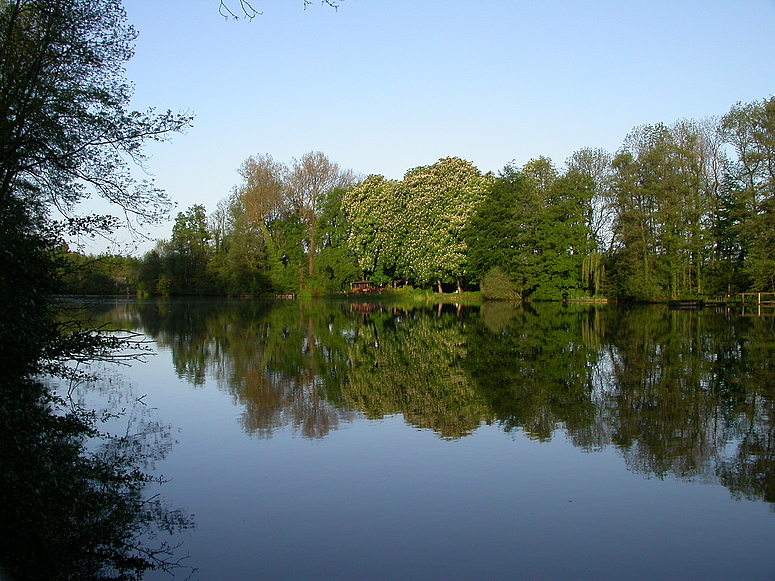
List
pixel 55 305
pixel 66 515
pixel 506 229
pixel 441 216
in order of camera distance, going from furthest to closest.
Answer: pixel 441 216 < pixel 506 229 < pixel 55 305 < pixel 66 515

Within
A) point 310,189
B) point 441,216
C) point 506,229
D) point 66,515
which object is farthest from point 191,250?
point 66,515

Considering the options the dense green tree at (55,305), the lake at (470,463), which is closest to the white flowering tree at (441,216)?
the lake at (470,463)

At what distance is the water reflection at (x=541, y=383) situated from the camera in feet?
30.7

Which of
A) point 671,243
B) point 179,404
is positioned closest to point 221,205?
point 671,243

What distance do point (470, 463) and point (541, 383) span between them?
5756mm

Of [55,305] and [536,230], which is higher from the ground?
[536,230]

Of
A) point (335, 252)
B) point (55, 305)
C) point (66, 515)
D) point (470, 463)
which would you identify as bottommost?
point (470, 463)

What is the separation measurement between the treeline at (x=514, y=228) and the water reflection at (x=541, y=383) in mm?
18990

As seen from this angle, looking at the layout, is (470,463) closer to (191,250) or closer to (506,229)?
(506,229)

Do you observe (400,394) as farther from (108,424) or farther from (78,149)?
(78,149)

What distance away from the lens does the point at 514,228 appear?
174 ft

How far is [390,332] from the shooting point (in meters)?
26.1

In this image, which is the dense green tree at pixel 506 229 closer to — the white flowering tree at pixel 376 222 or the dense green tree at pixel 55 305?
the white flowering tree at pixel 376 222

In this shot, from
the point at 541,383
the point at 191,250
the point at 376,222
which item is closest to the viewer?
the point at 541,383
